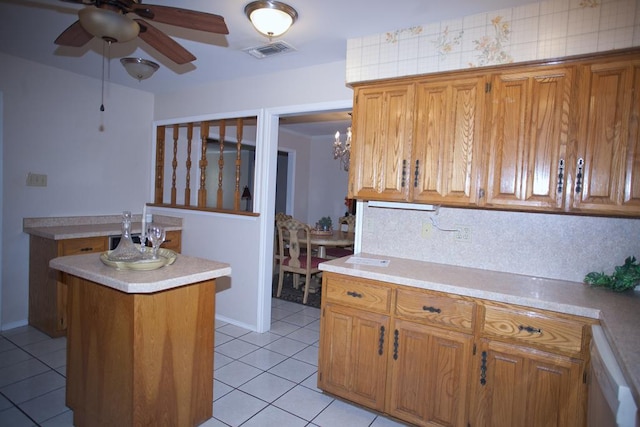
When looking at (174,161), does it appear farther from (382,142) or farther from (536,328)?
(536,328)

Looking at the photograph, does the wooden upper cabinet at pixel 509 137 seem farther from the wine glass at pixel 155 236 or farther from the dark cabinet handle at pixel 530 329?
the wine glass at pixel 155 236

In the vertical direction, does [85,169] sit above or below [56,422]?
above

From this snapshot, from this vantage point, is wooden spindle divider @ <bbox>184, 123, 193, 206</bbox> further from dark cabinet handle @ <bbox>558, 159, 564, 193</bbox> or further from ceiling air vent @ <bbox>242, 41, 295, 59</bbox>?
dark cabinet handle @ <bbox>558, 159, 564, 193</bbox>

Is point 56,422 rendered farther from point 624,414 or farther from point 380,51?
point 380,51

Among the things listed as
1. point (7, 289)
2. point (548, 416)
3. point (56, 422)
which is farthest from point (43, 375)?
point (548, 416)

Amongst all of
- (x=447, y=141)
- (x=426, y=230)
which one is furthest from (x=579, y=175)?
(x=426, y=230)

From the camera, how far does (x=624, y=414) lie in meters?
1.00

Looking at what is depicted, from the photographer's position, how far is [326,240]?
4.57 m

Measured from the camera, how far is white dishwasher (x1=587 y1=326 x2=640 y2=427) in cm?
100

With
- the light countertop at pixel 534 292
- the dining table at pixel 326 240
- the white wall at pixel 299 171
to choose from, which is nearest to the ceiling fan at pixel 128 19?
the light countertop at pixel 534 292

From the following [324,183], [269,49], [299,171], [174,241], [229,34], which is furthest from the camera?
[324,183]

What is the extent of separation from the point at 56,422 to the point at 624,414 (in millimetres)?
2650

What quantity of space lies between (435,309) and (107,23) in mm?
2077

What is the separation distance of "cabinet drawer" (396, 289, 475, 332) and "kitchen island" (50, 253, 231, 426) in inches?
41.1
